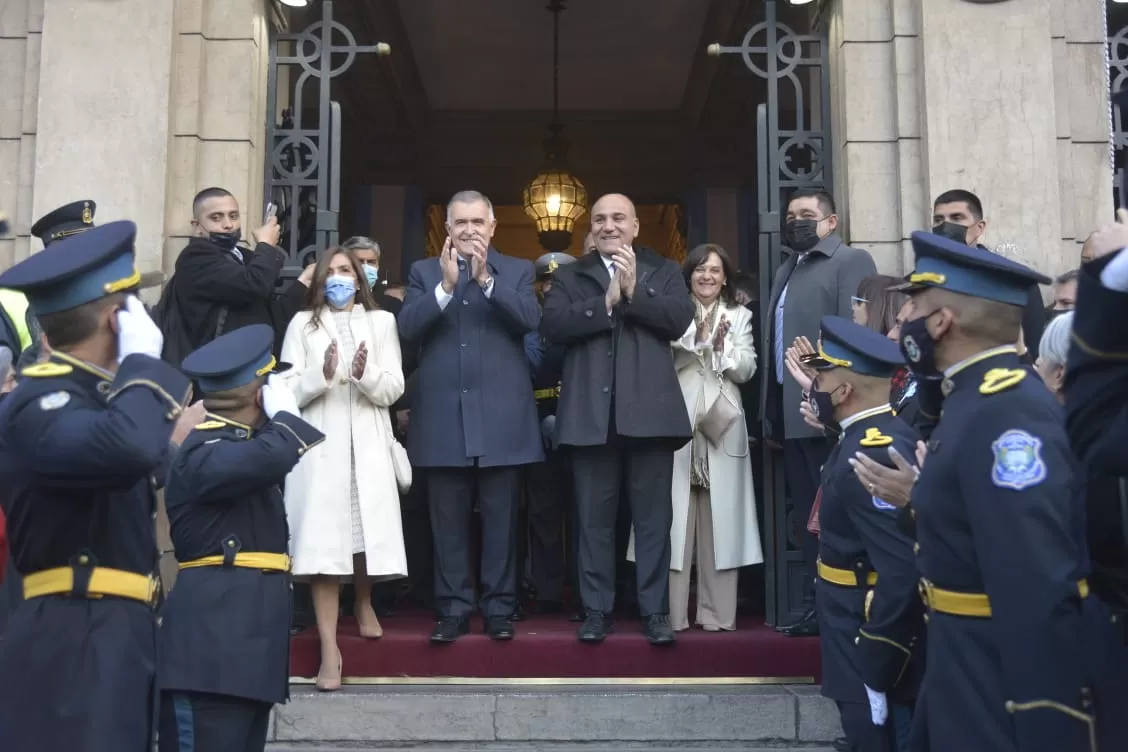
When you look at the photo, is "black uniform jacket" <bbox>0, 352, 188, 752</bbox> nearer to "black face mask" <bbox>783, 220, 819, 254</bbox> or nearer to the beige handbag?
the beige handbag

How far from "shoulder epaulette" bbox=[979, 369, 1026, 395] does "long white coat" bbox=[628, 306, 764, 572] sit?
346 centimetres

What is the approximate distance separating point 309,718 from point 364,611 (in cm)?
66

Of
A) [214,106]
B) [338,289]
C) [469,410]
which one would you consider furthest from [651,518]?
[214,106]

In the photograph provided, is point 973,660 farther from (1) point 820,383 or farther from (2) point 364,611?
(2) point 364,611

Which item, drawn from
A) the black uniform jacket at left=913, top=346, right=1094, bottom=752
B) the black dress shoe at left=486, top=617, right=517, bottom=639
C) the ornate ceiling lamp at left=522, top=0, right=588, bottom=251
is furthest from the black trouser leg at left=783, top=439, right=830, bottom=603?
the ornate ceiling lamp at left=522, top=0, right=588, bottom=251

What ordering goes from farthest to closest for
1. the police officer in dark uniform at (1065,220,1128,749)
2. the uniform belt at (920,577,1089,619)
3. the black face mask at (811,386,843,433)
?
the black face mask at (811,386,843,433) → the uniform belt at (920,577,1089,619) → the police officer in dark uniform at (1065,220,1128,749)

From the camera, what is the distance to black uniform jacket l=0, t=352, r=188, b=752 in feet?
10.5

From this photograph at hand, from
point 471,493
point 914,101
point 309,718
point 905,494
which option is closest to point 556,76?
point 914,101

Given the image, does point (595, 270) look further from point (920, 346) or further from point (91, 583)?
point (91, 583)

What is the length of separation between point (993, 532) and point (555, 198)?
9613mm

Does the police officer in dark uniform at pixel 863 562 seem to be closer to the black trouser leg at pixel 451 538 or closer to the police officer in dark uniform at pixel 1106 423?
the police officer in dark uniform at pixel 1106 423

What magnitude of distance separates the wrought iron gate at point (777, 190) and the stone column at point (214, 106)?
2.65 metres

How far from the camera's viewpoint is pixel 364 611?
6.27 meters

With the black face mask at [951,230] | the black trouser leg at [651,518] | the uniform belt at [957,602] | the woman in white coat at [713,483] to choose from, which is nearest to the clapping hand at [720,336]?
the woman in white coat at [713,483]
